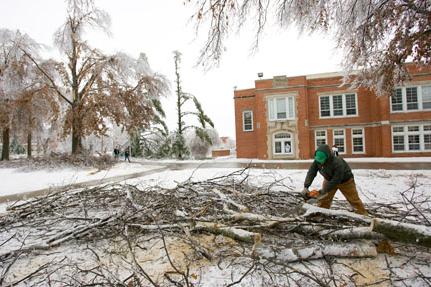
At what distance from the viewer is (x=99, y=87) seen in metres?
18.5

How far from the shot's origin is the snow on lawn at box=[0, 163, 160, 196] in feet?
35.9

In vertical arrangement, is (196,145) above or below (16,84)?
below

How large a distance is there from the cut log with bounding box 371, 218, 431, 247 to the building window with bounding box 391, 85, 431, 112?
76.8 feet

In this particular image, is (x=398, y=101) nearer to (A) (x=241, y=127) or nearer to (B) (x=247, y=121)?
(B) (x=247, y=121)

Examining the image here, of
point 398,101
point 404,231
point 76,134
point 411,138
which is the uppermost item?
point 398,101

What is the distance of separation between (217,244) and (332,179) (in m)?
2.30

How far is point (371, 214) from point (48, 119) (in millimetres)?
21323

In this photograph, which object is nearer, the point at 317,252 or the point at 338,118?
the point at 317,252

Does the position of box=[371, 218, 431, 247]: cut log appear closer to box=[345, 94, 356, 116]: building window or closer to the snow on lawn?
the snow on lawn

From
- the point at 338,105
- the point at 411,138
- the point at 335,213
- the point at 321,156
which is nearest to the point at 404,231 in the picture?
the point at 335,213

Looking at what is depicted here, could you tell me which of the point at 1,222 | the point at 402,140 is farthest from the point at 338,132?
the point at 1,222

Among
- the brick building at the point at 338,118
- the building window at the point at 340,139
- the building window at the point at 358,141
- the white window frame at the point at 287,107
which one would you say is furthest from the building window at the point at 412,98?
the white window frame at the point at 287,107

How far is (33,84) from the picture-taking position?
18359mm

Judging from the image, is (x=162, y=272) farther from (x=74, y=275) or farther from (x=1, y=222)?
(x=1, y=222)
